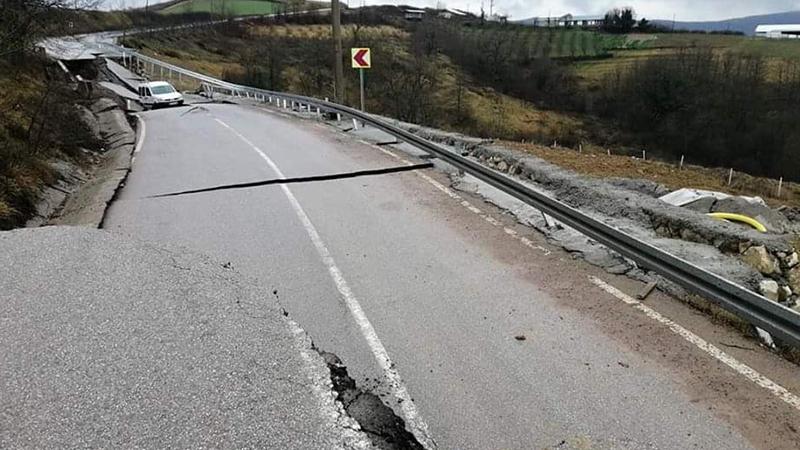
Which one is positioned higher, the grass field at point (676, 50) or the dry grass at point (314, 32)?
the dry grass at point (314, 32)

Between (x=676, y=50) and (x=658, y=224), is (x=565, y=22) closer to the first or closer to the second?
(x=676, y=50)

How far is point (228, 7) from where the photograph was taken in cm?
11894

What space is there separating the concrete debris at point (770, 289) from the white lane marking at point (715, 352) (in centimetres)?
102

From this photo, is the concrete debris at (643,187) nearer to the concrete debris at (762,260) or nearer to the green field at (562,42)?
the concrete debris at (762,260)

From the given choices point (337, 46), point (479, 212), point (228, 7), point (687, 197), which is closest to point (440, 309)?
point (479, 212)

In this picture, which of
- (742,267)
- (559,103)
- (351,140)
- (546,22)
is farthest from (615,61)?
(742,267)

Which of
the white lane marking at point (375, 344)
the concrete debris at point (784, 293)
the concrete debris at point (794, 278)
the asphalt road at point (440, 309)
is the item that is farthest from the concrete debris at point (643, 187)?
the white lane marking at point (375, 344)

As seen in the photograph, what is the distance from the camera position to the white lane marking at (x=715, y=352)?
3758mm

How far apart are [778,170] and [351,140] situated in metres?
59.1

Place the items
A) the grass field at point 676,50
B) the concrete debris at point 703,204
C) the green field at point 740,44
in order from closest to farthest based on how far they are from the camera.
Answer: the concrete debris at point 703,204 < the grass field at point 676,50 < the green field at point 740,44

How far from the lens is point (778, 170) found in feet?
192

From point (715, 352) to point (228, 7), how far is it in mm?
129805

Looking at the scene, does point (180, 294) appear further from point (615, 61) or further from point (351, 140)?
point (615, 61)

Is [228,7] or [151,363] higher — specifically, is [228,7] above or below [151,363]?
above
